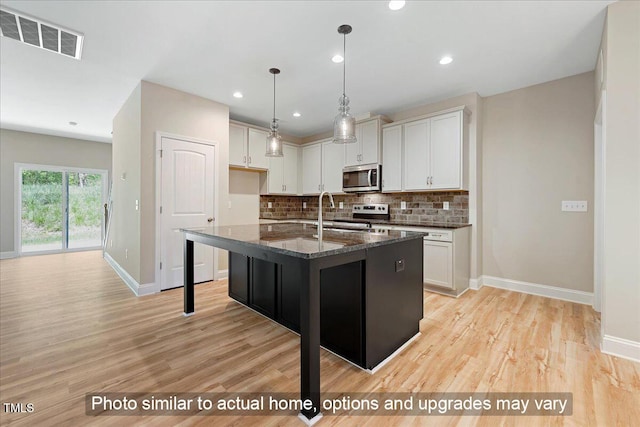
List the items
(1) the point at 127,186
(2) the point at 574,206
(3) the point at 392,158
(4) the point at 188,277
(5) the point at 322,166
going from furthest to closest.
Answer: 1. (5) the point at 322,166
2. (3) the point at 392,158
3. (1) the point at 127,186
4. (2) the point at 574,206
5. (4) the point at 188,277

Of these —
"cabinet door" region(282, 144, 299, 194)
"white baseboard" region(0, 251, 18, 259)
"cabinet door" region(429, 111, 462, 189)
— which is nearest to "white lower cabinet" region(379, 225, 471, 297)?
"cabinet door" region(429, 111, 462, 189)

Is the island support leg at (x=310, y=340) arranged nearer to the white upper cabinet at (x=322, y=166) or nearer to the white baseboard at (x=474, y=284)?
the white baseboard at (x=474, y=284)

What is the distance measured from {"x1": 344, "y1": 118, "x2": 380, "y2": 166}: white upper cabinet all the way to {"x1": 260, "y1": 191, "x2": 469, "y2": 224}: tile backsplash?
2.30ft

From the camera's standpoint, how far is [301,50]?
8.91 ft

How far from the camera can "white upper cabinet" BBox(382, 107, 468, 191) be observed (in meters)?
3.65

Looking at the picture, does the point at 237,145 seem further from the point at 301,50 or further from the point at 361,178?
the point at 301,50

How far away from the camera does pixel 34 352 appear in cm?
212

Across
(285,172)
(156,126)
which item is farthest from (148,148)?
(285,172)

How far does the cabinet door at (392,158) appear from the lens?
4.23 meters

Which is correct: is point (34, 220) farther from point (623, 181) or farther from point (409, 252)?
point (623, 181)

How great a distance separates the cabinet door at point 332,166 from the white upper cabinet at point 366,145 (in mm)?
243

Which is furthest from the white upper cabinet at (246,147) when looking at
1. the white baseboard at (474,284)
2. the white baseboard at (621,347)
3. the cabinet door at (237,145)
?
the white baseboard at (621,347)

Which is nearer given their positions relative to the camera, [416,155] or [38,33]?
[38,33]

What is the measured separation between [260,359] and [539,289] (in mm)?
3466
